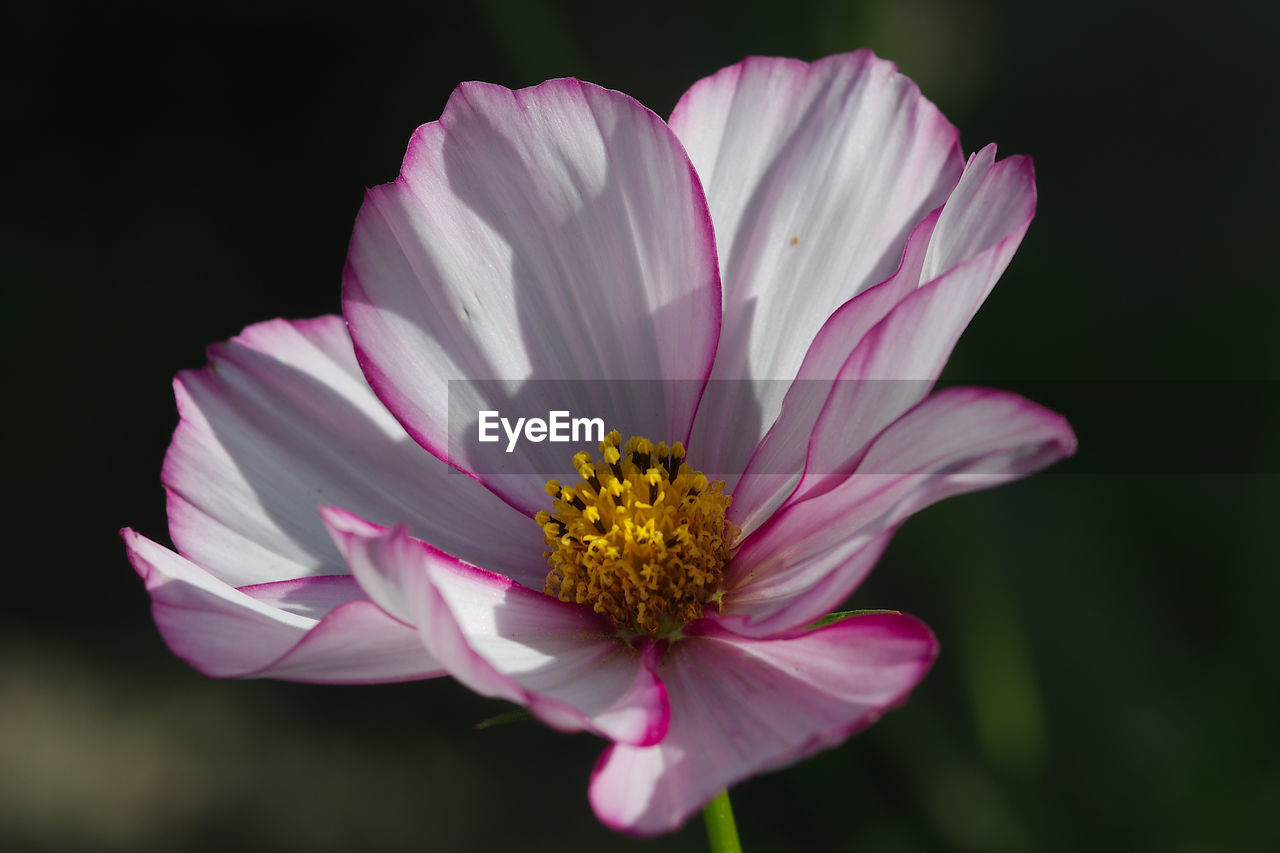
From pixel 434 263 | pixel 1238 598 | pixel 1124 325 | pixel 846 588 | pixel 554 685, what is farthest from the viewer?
pixel 1124 325

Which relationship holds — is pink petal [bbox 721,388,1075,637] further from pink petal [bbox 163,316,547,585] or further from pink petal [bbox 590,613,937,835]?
pink petal [bbox 163,316,547,585]

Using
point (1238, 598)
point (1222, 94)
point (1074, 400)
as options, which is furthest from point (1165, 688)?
point (1222, 94)

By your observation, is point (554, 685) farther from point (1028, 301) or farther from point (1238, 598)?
point (1028, 301)

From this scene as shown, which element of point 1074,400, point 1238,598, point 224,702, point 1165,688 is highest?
point 1074,400

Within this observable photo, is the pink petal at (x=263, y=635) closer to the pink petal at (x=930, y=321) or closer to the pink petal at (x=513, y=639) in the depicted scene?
the pink petal at (x=513, y=639)

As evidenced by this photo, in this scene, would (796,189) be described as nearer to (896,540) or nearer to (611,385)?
(611,385)

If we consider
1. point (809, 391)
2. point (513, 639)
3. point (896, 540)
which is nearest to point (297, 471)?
point (513, 639)
